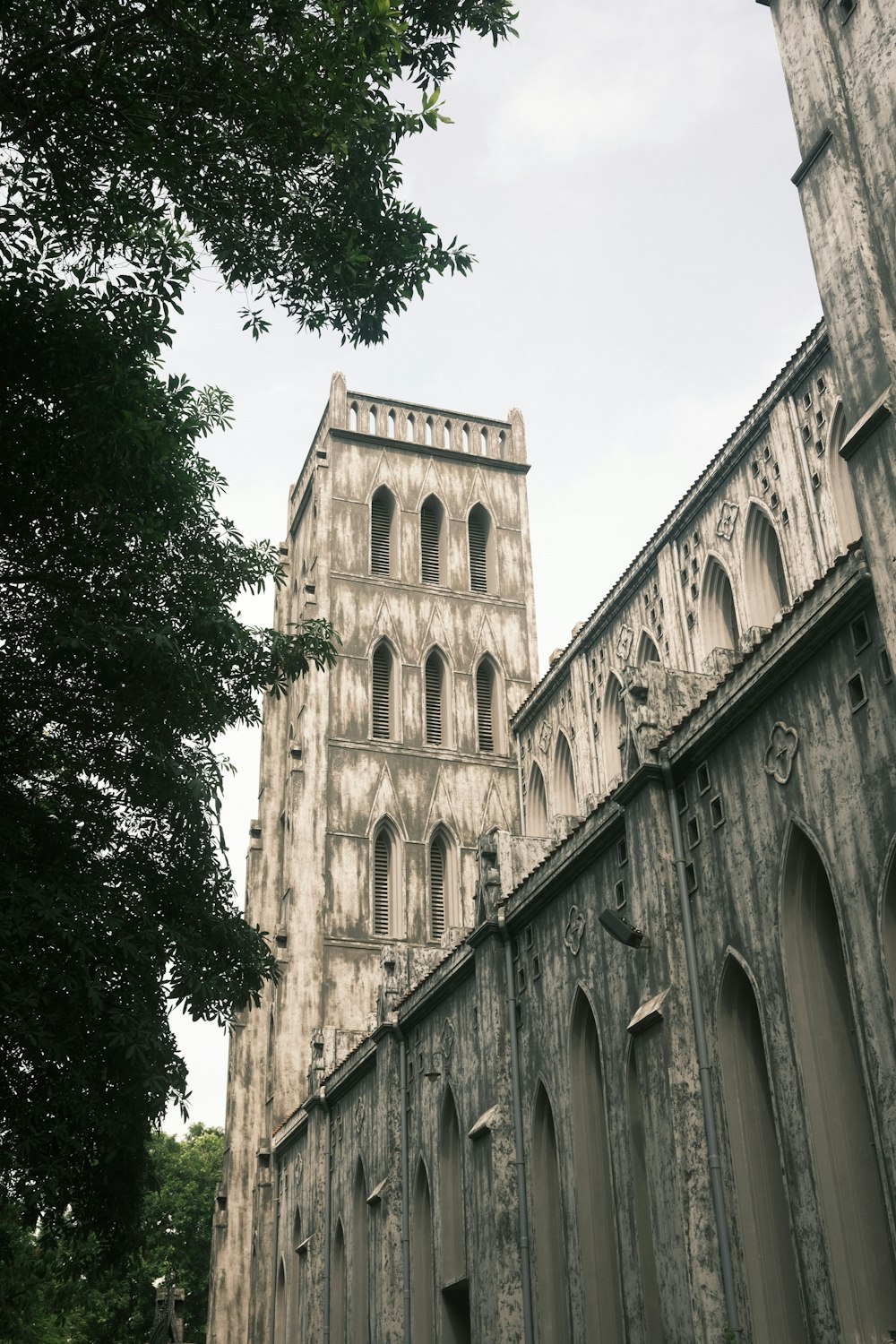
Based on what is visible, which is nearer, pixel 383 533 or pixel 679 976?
pixel 679 976

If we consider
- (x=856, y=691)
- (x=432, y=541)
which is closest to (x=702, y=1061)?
(x=856, y=691)

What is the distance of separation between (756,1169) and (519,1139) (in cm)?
585

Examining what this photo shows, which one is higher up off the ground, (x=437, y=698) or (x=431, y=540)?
(x=431, y=540)

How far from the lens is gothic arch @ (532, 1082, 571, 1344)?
17.9 meters

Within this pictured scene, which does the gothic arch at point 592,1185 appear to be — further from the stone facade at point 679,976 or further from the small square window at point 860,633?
the small square window at point 860,633

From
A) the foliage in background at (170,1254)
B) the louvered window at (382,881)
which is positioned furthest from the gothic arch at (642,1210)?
the foliage in background at (170,1254)

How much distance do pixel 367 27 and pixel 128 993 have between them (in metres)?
8.40

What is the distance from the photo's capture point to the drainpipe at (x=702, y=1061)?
13.5 metres

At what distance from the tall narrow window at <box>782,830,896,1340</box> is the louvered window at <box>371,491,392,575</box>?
27.2 meters

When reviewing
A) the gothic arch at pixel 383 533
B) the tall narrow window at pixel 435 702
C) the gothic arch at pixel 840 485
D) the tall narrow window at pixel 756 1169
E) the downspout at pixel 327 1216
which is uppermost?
the gothic arch at pixel 383 533

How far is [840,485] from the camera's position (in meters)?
20.0

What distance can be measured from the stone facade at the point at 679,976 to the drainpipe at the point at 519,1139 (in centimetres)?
5

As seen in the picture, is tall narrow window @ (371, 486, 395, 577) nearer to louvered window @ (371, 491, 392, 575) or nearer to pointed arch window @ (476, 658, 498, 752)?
louvered window @ (371, 491, 392, 575)

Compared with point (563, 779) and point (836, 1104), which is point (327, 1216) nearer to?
point (563, 779)
